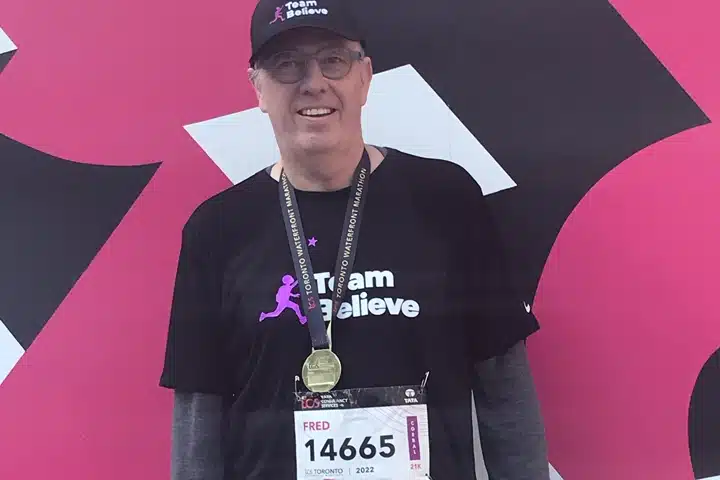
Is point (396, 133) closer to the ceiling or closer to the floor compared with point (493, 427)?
closer to the ceiling

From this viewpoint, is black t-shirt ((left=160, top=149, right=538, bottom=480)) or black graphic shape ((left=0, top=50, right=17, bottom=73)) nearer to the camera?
black t-shirt ((left=160, top=149, right=538, bottom=480))

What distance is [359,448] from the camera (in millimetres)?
1100

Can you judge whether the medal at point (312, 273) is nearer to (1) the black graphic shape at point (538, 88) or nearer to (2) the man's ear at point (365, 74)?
(2) the man's ear at point (365, 74)

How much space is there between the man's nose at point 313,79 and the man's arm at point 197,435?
585mm

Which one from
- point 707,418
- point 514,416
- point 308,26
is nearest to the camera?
point 308,26

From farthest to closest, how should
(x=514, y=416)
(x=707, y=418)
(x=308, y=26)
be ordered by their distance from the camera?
(x=707, y=418), (x=514, y=416), (x=308, y=26)

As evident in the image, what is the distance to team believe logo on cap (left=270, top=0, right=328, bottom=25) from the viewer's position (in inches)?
42.4

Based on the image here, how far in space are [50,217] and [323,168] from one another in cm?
73

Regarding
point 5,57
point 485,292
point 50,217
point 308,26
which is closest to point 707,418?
point 485,292

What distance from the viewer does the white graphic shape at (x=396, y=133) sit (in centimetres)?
144

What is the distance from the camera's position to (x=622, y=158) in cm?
141

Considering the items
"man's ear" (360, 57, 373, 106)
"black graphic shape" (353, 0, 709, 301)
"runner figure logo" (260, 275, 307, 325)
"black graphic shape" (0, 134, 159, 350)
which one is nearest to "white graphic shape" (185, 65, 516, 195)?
"black graphic shape" (353, 0, 709, 301)

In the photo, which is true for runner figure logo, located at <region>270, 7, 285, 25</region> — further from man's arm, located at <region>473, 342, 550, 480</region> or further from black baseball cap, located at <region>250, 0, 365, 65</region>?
man's arm, located at <region>473, 342, 550, 480</region>

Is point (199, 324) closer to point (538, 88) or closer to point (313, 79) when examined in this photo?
point (313, 79)
